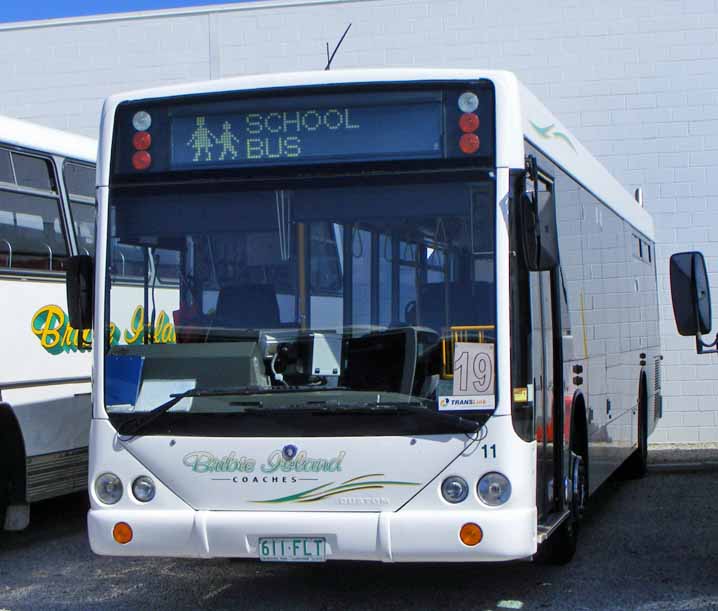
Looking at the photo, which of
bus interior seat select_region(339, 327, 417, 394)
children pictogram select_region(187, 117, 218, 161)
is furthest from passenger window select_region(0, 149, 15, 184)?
bus interior seat select_region(339, 327, 417, 394)

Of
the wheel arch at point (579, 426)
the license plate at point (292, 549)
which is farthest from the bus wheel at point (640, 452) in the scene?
the license plate at point (292, 549)

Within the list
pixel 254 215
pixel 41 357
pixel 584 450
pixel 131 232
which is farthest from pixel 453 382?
pixel 41 357

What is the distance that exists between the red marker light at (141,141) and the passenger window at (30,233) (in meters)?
2.47

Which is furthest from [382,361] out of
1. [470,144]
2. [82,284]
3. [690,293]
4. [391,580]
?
[391,580]

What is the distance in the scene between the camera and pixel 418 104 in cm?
617

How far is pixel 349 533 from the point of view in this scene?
586 centimetres

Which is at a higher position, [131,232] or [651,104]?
[651,104]

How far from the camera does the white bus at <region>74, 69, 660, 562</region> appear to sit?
5879mm

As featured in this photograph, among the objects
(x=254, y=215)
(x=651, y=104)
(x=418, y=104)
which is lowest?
(x=254, y=215)

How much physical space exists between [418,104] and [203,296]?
4.91 feet

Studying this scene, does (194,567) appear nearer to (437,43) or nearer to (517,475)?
(517,475)

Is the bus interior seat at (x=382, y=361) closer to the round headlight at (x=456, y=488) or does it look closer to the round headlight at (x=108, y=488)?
the round headlight at (x=456, y=488)

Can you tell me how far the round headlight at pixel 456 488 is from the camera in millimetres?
5844

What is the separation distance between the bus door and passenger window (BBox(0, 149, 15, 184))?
403cm
